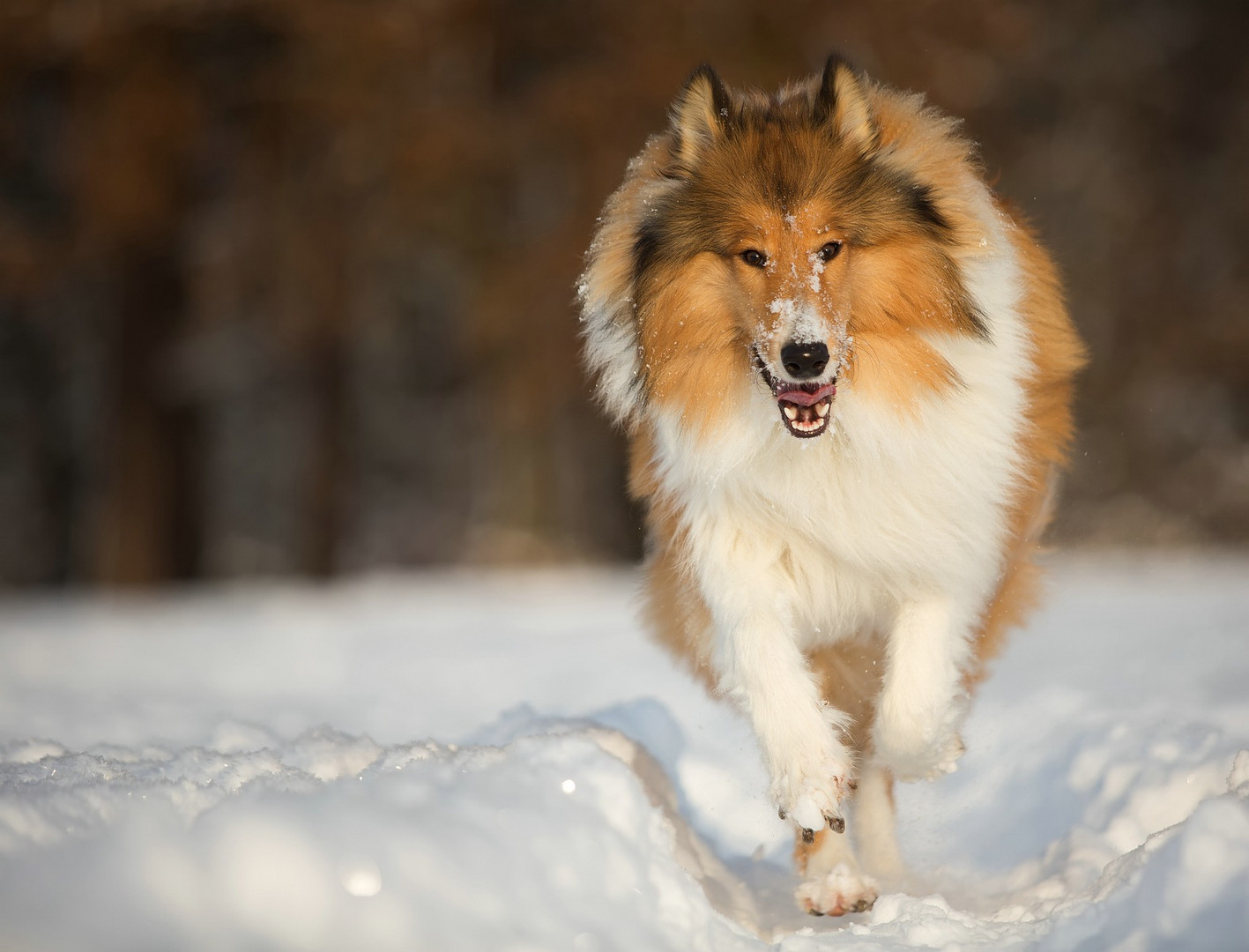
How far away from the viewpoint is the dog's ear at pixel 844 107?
381 cm

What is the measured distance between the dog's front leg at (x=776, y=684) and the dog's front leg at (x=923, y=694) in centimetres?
16

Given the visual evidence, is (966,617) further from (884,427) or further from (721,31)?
(721,31)

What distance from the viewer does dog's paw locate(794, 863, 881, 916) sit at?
3293mm

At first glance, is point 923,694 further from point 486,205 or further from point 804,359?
point 486,205

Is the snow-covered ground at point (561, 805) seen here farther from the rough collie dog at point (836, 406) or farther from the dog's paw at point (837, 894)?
the rough collie dog at point (836, 406)

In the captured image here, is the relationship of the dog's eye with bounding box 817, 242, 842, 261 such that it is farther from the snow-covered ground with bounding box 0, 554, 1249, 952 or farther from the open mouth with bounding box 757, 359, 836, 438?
the snow-covered ground with bounding box 0, 554, 1249, 952

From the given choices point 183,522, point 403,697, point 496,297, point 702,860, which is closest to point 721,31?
point 496,297

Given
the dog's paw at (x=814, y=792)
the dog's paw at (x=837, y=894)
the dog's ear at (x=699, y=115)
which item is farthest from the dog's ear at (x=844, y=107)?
the dog's paw at (x=837, y=894)

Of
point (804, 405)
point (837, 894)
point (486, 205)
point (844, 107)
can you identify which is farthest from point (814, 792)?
point (486, 205)

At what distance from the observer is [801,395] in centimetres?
355

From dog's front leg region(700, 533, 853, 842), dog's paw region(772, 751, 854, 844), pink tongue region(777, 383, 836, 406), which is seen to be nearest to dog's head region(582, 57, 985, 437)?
pink tongue region(777, 383, 836, 406)

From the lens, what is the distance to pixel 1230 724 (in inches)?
167

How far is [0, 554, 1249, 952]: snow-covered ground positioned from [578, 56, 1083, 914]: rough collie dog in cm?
42

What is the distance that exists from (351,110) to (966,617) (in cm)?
908
